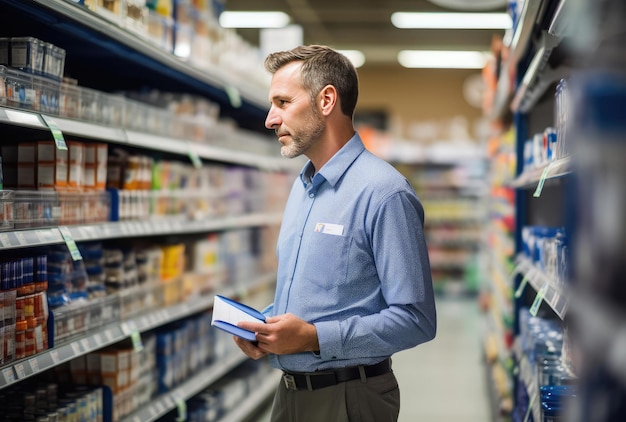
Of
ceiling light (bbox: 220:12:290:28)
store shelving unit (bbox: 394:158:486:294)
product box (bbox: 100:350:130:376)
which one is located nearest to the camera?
product box (bbox: 100:350:130:376)

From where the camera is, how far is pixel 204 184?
4.43 m

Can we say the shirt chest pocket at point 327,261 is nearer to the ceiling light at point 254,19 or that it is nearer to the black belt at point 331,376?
the black belt at point 331,376

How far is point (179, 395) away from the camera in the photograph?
383 cm

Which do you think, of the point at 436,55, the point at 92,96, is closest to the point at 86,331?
the point at 92,96

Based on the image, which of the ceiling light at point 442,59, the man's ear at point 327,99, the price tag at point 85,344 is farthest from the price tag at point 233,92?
the ceiling light at point 442,59

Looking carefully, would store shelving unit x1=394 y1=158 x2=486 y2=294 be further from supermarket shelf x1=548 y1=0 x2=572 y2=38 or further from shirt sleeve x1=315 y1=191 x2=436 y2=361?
shirt sleeve x1=315 y1=191 x2=436 y2=361

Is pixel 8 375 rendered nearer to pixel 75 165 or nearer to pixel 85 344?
pixel 85 344

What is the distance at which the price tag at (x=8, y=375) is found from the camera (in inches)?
89.0

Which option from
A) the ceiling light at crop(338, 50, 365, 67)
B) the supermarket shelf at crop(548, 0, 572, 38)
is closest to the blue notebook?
the supermarket shelf at crop(548, 0, 572, 38)

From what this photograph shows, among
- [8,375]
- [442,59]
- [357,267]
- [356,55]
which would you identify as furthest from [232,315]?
[442,59]

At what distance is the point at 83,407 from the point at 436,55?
1219 cm

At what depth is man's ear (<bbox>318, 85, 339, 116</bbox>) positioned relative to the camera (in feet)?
7.76

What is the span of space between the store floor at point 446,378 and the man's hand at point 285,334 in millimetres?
3319

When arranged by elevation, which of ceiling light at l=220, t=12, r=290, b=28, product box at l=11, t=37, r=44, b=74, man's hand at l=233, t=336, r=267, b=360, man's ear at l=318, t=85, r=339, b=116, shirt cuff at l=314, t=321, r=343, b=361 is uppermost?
ceiling light at l=220, t=12, r=290, b=28
